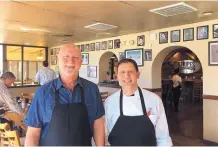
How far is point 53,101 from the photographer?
4.62 feet

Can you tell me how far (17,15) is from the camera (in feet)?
12.8

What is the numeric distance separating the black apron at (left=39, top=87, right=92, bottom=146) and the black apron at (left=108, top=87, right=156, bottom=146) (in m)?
0.27

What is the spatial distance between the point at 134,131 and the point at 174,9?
257 centimetres

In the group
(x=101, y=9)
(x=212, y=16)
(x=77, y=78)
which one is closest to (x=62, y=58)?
(x=77, y=78)

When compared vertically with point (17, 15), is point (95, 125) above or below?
below

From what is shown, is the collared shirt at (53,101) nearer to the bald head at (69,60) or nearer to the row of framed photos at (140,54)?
the bald head at (69,60)

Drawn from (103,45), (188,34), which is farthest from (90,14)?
(103,45)

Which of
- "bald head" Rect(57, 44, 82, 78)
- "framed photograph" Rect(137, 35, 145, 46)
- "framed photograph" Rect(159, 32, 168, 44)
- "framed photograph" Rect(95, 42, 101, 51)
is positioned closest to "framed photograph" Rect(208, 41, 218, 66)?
"framed photograph" Rect(159, 32, 168, 44)

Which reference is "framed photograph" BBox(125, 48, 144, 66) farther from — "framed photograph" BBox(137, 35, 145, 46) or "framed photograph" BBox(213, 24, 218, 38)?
"framed photograph" BBox(213, 24, 218, 38)

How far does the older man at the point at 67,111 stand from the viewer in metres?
1.38

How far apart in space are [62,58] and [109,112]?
1.76ft

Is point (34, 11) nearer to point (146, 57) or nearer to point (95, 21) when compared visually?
point (95, 21)

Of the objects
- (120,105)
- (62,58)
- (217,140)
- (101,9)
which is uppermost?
(101,9)

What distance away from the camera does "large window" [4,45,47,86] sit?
8.89 meters
